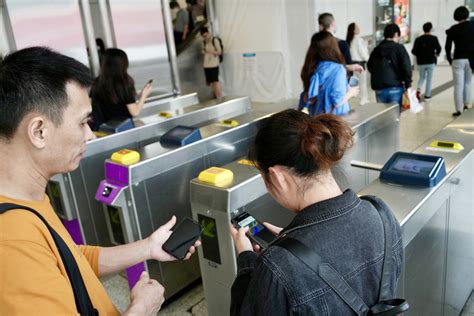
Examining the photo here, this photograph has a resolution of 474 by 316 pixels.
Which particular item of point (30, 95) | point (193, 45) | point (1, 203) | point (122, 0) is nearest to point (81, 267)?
point (1, 203)

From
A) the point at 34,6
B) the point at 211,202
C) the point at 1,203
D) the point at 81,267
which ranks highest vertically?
the point at 34,6

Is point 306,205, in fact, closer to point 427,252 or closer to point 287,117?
point 287,117

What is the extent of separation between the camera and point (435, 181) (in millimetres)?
1620

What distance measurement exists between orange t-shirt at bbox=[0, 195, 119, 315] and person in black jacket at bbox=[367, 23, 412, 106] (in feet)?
13.7

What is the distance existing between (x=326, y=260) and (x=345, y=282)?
7 cm

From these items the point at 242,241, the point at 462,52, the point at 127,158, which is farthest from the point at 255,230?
the point at 462,52

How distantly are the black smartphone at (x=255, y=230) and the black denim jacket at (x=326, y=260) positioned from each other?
29 cm

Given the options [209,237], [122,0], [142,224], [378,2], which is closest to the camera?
[209,237]

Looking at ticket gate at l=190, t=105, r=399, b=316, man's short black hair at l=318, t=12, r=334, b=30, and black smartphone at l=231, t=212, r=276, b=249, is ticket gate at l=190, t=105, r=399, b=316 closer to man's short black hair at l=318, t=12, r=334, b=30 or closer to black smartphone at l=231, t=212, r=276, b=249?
black smartphone at l=231, t=212, r=276, b=249

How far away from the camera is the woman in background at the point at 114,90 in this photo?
10.2 feet

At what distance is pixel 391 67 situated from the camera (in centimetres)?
437

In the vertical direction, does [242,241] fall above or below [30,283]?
below

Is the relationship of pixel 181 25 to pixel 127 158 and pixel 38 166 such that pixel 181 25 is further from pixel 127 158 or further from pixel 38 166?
pixel 38 166

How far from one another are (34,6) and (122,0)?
1.13m
